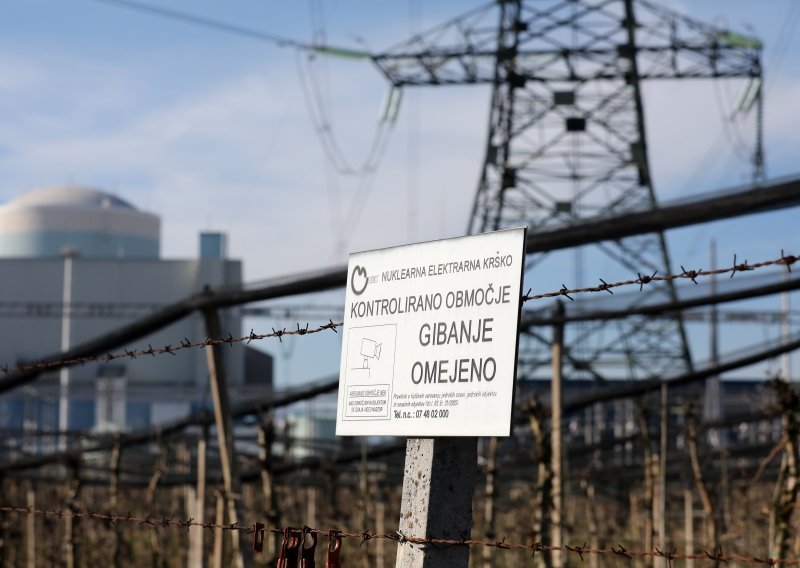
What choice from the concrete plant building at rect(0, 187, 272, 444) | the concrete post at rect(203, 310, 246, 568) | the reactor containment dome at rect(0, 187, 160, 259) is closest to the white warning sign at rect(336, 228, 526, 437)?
the concrete post at rect(203, 310, 246, 568)

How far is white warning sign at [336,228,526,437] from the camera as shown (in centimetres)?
407

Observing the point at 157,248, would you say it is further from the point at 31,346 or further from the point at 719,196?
the point at 719,196

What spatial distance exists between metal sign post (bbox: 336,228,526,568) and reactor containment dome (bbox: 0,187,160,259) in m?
74.0

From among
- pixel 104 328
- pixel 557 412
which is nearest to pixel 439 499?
pixel 557 412

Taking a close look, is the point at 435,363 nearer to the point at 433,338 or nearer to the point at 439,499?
the point at 433,338

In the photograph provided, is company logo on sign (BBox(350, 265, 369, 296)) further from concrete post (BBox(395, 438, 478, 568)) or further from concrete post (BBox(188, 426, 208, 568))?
concrete post (BBox(188, 426, 208, 568))

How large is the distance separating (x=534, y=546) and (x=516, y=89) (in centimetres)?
2475

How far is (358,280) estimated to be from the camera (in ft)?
15.5

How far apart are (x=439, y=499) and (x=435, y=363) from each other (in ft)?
1.55

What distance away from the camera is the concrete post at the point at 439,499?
4395 mm

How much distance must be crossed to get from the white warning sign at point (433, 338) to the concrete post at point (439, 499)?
18 centimetres

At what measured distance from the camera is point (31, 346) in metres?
66.0

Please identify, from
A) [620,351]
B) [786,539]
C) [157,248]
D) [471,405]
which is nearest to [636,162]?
[620,351]

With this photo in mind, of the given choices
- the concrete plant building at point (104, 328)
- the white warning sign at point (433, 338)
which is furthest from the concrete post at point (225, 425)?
the concrete plant building at point (104, 328)
